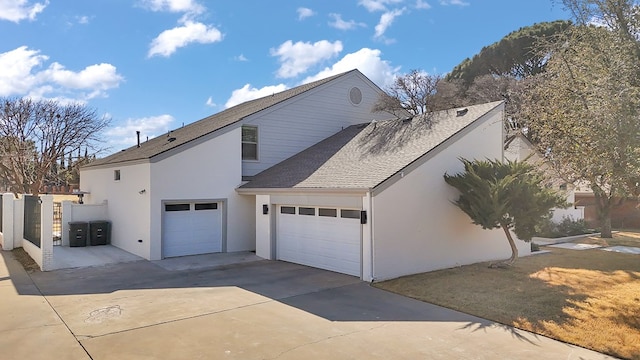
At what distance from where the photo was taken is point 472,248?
13.2 metres

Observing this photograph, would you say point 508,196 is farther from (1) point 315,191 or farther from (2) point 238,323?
(2) point 238,323

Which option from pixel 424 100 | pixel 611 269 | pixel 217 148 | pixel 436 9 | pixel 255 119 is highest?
pixel 436 9

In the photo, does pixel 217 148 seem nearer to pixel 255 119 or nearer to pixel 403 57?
pixel 255 119

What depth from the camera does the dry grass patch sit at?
6.76 meters

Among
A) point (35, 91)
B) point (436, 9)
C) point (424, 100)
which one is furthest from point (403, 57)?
point (35, 91)

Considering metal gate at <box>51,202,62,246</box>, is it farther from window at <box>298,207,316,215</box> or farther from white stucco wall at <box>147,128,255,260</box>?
window at <box>298,207,316,215</box>

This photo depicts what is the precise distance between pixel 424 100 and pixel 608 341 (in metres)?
17.6

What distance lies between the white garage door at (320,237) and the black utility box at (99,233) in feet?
26.2

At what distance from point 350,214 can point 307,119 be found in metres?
7.34

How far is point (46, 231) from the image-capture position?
471 inches

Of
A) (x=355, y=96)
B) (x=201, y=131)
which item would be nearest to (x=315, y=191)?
(x=201, y=131)

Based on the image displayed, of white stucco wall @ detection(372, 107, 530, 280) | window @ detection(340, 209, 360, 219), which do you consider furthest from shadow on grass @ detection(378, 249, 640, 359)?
window @ detection(340, 209, 360, 219)

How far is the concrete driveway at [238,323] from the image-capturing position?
5.93m

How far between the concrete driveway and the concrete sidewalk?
0.06 feet
